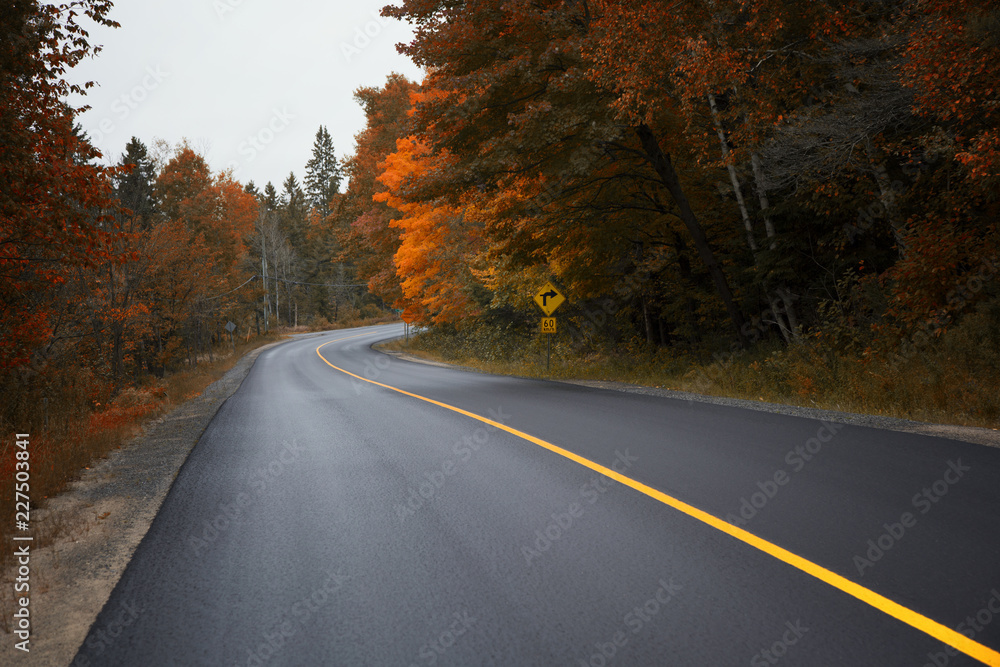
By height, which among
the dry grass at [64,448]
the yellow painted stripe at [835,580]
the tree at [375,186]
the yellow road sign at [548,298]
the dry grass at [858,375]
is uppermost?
the tree at [375,186]

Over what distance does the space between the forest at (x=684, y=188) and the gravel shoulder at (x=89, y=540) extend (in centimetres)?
123

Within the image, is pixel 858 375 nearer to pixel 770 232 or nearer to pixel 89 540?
pixel 770 232

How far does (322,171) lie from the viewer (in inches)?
3492

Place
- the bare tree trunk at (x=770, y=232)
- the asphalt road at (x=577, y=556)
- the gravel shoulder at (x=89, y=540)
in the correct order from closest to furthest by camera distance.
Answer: the asphalt road at (x=577, y=556), the gravel shoulder at (x=89, y=540), the bare tree trunk at (x=770, y=232)

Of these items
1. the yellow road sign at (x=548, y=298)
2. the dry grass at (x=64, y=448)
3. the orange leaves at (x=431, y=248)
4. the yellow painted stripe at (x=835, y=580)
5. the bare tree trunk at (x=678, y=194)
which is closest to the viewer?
the yellow painted stripe at (x=835, y=580)

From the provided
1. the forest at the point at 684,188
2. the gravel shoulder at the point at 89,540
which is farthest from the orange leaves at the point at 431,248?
the gravel shoulder at the point at 89,540

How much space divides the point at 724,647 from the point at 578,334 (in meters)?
21.0

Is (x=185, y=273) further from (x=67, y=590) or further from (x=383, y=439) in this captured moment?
(x=67, y=590)

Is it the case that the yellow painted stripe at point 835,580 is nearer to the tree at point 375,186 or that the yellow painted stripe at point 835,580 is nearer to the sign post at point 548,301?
the sign post at point 548,301

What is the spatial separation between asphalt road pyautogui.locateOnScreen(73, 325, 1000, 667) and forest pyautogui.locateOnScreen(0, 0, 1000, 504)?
390 centimetres

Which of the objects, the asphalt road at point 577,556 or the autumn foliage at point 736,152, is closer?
the asphalt road at point 577,556

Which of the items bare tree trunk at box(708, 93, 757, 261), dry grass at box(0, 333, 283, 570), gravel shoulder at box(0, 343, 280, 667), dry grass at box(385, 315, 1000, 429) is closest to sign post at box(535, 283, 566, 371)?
dry grass at box(385, 315, 1000, 429)

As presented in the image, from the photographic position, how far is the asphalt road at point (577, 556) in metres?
2.73

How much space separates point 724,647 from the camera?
8.57ft
